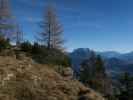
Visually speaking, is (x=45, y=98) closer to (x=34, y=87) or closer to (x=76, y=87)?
(x=34, y=87)

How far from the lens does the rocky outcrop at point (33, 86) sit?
10344mm

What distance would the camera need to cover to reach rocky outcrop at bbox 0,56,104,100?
Answer: 10344mm

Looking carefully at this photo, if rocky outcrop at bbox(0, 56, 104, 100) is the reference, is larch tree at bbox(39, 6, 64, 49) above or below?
above

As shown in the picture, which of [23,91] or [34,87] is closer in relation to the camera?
[23,91]

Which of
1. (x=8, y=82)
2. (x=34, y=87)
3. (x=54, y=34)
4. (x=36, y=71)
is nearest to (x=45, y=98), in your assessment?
(x=34, y=87)

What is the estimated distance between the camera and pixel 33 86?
11234mm

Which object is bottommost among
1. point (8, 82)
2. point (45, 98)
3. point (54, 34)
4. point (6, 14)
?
point (45, 98)

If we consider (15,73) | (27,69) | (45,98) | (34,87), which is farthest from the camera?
(27,69)

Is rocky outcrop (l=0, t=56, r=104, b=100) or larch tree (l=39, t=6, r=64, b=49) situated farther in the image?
larch tree (l=39, t=6, r=64, b=49)

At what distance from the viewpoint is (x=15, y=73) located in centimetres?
1205

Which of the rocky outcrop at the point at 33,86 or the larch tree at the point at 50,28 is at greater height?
the larch tree at the point at 50,28

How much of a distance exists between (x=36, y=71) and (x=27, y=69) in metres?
0.56

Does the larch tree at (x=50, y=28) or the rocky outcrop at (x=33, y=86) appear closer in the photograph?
the rocky outcrop at (x=33, y=86)

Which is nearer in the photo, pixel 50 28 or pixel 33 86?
pixel 33 86
